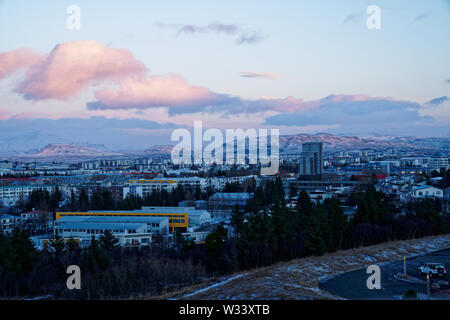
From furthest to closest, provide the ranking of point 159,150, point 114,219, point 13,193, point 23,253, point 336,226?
point 159,150 → point 13,193 → point 114,219 → point 336,226 → point 23,253

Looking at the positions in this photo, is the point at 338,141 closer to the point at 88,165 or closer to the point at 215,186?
the point at 88,165

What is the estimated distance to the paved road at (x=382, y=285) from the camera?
556cm

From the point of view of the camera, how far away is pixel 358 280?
6.53 m

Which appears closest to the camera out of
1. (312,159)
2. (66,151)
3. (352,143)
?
(312,159)

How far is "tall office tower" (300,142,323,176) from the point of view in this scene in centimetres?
3125

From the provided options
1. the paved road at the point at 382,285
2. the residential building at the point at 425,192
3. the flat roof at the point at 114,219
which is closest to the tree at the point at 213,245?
the paved road at the point at 382,285

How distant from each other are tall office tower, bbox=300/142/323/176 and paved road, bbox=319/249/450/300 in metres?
23.4

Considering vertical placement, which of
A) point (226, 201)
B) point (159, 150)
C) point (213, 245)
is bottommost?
point (226, 201)

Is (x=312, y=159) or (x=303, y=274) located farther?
(x=312, y=159)

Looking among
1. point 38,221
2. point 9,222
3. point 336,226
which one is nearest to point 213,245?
point 336,226

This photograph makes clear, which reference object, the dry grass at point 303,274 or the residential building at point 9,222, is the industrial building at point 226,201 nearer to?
the residential building at point 9,222

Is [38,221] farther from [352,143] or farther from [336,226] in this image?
[352,143]

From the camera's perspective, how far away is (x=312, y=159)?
103 ft

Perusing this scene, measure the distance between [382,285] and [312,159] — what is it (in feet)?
83.7
